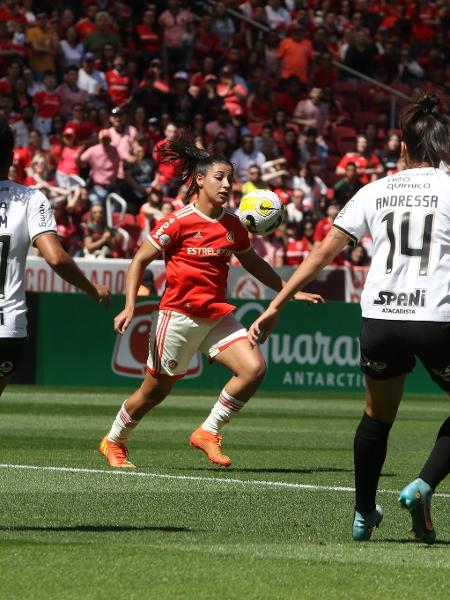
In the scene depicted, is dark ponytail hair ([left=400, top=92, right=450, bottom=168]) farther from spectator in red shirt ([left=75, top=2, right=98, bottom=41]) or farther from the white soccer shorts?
spectator in red shirt ([left=75, top=2, right=98, bottom=41])

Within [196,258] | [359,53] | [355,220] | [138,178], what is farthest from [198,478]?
[359,53]

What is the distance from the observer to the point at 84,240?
22156 millimetres

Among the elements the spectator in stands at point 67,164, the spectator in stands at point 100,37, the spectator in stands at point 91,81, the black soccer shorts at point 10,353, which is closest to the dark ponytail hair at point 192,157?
the black soccer shorts at point 10,353

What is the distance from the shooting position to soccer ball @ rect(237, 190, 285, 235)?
11.8 metres

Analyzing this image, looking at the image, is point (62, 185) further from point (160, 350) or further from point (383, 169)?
point (160, 350)

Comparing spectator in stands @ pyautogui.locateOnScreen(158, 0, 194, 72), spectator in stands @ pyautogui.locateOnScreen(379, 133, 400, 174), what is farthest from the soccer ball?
spectator in stands @ pyautogui.locateOnScreen(158, 0, 194, 72)

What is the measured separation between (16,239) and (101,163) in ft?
54.6

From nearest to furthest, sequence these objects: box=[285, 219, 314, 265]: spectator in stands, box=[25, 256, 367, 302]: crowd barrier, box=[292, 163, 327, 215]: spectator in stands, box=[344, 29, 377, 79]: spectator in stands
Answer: box=[25, 256, 367, 302]: crowd barrier, box=[285, 219, 314, 265]: spectator in stands, box=[292, 163, 327, 215]: spectator in stands, box=[344, 29, 377, 79]: spectator in stands

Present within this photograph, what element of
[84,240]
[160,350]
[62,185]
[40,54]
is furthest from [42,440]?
[40,54]

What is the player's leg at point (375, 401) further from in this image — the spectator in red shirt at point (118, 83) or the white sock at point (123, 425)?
the spectator in red shirt at point (118, 83)

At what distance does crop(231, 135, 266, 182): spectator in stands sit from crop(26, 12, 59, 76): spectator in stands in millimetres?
3578

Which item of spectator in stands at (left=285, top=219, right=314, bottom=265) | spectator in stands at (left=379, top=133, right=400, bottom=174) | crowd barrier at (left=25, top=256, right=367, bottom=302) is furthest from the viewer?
spectator in stands at (left=379, top=133, right=400, bottom=174)

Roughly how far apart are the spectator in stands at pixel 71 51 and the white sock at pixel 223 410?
52.5ft

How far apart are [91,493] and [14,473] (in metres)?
1.28
